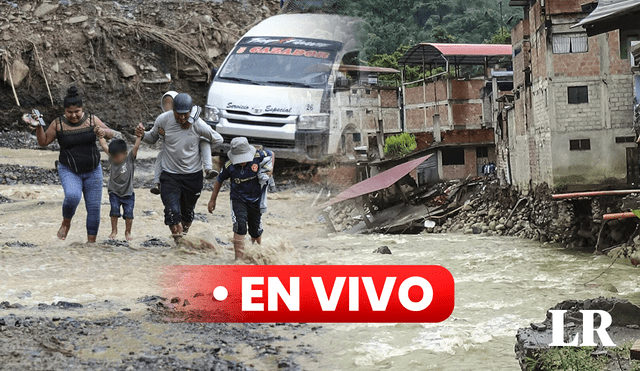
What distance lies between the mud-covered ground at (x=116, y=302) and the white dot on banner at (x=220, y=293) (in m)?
0.48

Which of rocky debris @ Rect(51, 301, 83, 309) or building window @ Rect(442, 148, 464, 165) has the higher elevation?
building window @ Rect(442, 148, 464, 165)

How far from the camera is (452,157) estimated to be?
92.4ft

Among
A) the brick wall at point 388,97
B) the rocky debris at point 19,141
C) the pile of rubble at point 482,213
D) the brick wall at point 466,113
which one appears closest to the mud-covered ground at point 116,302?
the rocky debris at point 19,141

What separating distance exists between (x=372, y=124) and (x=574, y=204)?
1214 centimetres

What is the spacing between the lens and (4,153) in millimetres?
17500

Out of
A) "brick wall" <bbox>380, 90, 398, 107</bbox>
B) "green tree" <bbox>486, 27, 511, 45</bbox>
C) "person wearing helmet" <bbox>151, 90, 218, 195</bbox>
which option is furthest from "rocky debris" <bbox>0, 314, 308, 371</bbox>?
"green tree" <bbox>486, 27, 511, 45</bbox>

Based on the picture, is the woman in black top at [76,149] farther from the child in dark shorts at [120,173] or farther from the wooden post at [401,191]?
the wooden post at [401,191]

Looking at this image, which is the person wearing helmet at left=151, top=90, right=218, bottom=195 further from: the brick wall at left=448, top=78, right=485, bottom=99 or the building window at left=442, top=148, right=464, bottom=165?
the brick wall at left=448, top=78, right=485, bottom=99

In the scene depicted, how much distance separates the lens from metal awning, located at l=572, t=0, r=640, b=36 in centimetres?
765

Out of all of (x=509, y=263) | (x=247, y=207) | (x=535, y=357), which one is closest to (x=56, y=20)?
(x=509, y=263)

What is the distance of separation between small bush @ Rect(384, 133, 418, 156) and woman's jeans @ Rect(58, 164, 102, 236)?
65.3 feet

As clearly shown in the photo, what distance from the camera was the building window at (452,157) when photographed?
2808cm

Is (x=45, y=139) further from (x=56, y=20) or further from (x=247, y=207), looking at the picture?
(x=56, y=20)

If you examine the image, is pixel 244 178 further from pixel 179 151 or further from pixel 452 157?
pixel 452 157
